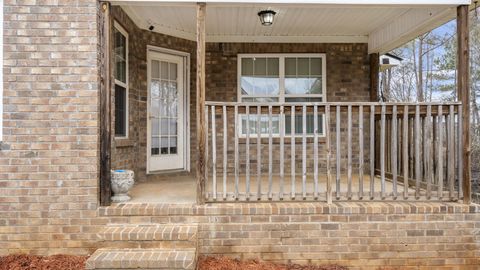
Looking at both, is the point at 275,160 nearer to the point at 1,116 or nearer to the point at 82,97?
the point at 82,97

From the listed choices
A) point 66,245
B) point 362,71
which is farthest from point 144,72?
point 362,71

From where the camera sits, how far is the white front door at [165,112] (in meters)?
5.96

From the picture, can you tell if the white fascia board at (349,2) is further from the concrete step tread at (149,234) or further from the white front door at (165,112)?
the concrete step tread at (149,234)

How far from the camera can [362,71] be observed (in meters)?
6.55

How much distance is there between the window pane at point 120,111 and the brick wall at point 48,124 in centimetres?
121

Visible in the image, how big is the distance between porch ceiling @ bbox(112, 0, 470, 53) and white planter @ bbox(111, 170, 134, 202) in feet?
6.90

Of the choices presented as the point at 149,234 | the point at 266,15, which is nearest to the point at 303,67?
the point at 266,15

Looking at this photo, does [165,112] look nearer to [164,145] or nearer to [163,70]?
[164,145]

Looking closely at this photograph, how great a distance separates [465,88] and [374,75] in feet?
8.84

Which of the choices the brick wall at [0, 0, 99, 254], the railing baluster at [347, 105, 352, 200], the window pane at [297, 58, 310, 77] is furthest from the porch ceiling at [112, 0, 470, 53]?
the railing baluster at [347, 105, 352, 200]

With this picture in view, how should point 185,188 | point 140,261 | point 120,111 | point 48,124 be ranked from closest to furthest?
point 140,261
point 48,124
point 185,188
point 120,111

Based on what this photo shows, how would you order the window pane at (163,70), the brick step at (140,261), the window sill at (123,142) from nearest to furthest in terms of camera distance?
1. the brick step at (140,261)
2. the window sill at (123,142)
3. the window pane at (163,70)

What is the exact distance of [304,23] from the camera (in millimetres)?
5711

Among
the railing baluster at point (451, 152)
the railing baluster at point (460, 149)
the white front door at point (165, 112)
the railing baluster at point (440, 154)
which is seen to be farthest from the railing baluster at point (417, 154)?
the white front door at point (165, 112)
